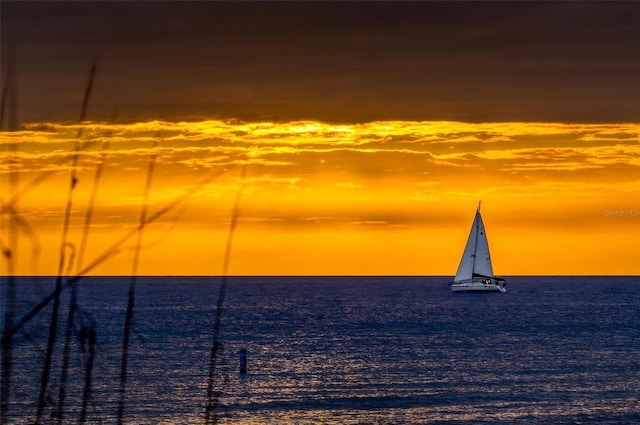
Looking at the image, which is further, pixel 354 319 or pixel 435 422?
pixel 354 319

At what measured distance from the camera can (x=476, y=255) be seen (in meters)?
163

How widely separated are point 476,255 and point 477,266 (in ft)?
10.9

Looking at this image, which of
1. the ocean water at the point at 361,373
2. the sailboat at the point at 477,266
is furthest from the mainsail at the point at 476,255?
the ocean water at the point at 361,373

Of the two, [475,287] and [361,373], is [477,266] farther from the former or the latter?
[361,373]

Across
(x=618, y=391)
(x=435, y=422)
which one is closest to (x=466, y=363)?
(x=618, y=391)

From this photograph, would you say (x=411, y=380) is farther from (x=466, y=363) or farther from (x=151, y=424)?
(x=151, y=424)

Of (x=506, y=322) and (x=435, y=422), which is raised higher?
(x=506, y=322)

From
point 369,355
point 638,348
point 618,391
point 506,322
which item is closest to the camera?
point 618,391

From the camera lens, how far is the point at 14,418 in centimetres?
4672

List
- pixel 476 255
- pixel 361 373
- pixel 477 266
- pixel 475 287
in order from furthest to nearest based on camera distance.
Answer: pixel 475 287 → pixel 477 266 → pixel 476 255 → pixel 361 373

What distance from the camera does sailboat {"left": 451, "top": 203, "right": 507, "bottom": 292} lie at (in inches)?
6329

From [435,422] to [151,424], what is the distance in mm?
13729

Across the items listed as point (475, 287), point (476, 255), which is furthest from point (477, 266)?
point (475, 287)

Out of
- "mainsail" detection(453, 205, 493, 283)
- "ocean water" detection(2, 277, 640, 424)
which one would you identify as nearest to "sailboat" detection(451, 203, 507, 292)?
"mainsail" detection(453, 205, 493, 283)
